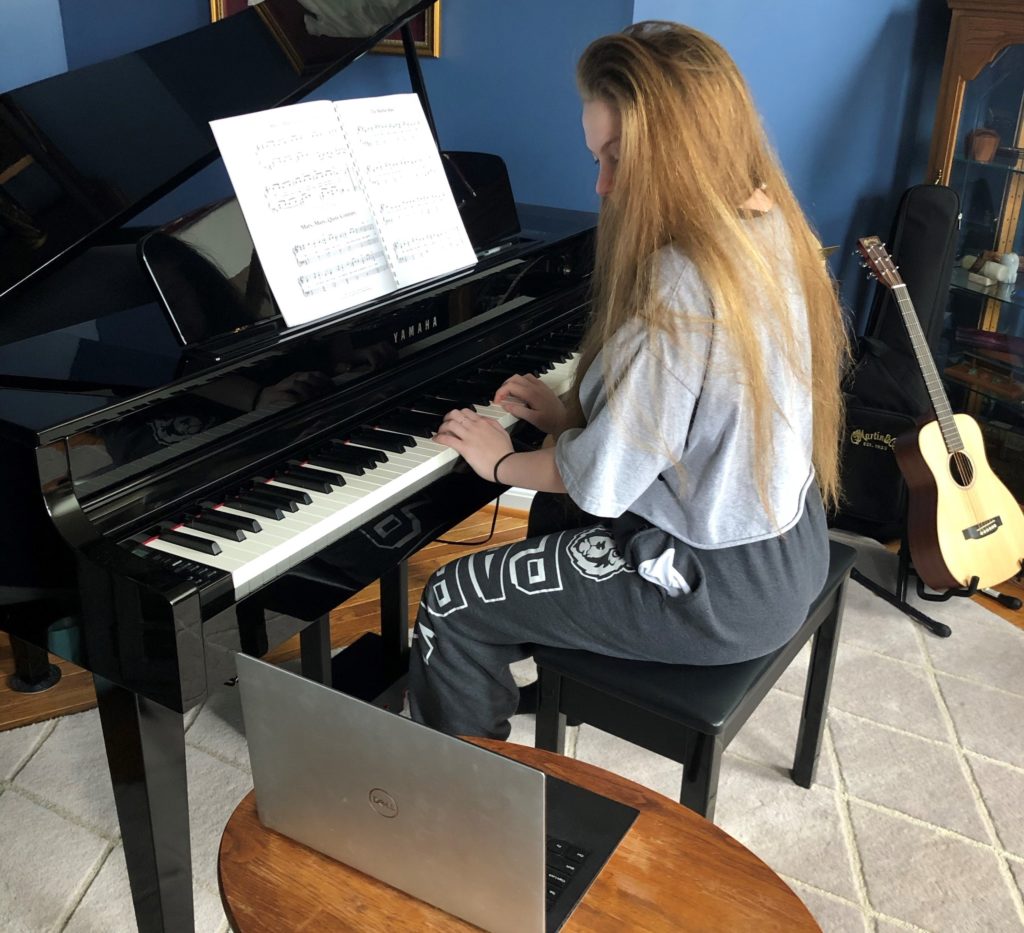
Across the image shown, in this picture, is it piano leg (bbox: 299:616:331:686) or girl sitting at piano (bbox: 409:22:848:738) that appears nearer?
girl sitting at piano (bbox: 409:22:848:738)

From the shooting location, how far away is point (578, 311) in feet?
7.07

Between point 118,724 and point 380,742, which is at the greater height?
point 380,742

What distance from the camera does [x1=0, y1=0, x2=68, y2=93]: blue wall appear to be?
288 cm

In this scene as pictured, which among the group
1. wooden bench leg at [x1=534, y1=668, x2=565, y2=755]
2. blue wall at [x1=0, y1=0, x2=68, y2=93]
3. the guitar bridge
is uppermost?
blue wall at [x1=0, y1=0, x2=68, y2=93]

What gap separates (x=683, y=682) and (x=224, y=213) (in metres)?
0.96

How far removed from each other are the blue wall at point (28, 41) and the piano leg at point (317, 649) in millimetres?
2042

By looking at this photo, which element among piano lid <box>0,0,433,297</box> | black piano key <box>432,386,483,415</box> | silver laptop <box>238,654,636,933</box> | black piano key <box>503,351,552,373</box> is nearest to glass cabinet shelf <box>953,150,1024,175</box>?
black piano key <box>503,351,552,373</box>

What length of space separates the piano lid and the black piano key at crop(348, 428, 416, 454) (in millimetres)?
463

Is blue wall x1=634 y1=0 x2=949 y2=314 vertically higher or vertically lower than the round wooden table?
higher

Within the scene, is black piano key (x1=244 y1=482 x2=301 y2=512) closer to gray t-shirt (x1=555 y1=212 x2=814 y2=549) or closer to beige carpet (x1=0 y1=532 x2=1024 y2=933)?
gray t-shirt (x1=555 y1=212 x2=814 y2=549)

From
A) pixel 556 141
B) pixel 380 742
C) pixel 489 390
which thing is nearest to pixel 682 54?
pixel 489 390

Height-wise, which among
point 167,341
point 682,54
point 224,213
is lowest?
point 167,341

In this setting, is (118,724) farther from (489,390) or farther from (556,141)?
(556,141)

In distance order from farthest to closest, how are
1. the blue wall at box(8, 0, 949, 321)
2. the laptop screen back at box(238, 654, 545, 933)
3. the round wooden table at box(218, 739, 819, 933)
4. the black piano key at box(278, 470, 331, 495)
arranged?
1. the blue wall at box(8, 0, 949, 321)
2. the black piano key at box(278, 470, 331, 495)
3. the round wooden table at box(218, 739, 819, 933)
4. the laptop screen back at box(238, 654, 545, 933)
